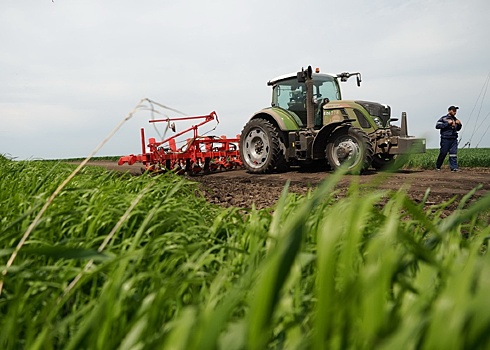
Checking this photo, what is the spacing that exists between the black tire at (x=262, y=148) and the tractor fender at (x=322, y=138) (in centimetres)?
109

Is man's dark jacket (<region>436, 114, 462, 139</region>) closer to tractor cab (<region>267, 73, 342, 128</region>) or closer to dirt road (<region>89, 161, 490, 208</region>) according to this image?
dirt road (<region>89, 161, 490, 208</region>)

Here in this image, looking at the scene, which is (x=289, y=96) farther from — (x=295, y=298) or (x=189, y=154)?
(x=295, y=298)

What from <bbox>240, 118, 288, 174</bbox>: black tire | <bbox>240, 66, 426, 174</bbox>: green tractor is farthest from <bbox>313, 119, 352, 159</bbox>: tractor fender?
<bbox>240, 118, 288, 174</bbox>: black tire

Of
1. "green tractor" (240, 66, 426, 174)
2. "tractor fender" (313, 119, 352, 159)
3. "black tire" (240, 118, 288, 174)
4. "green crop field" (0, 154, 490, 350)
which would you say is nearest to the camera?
"green crop field" (0, 154, 490, 350)

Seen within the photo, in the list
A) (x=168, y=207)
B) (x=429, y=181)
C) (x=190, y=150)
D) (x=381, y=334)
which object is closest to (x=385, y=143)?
(x=429, y=181)

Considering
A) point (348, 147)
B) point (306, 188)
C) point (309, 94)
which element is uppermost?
point (309, 94)

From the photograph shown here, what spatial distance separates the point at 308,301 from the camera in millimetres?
1312

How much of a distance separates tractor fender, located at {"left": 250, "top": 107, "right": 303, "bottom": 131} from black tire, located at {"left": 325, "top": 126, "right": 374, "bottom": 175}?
1.17 metres

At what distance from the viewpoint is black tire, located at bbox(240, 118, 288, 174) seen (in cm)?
1048

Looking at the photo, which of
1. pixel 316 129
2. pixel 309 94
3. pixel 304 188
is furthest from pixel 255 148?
pixel 304 188

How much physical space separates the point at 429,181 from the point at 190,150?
5.45m

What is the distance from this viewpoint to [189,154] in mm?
10852

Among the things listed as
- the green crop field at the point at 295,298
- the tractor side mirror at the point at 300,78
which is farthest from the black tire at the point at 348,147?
the green crop field at the point at 295,298

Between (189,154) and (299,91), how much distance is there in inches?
119
